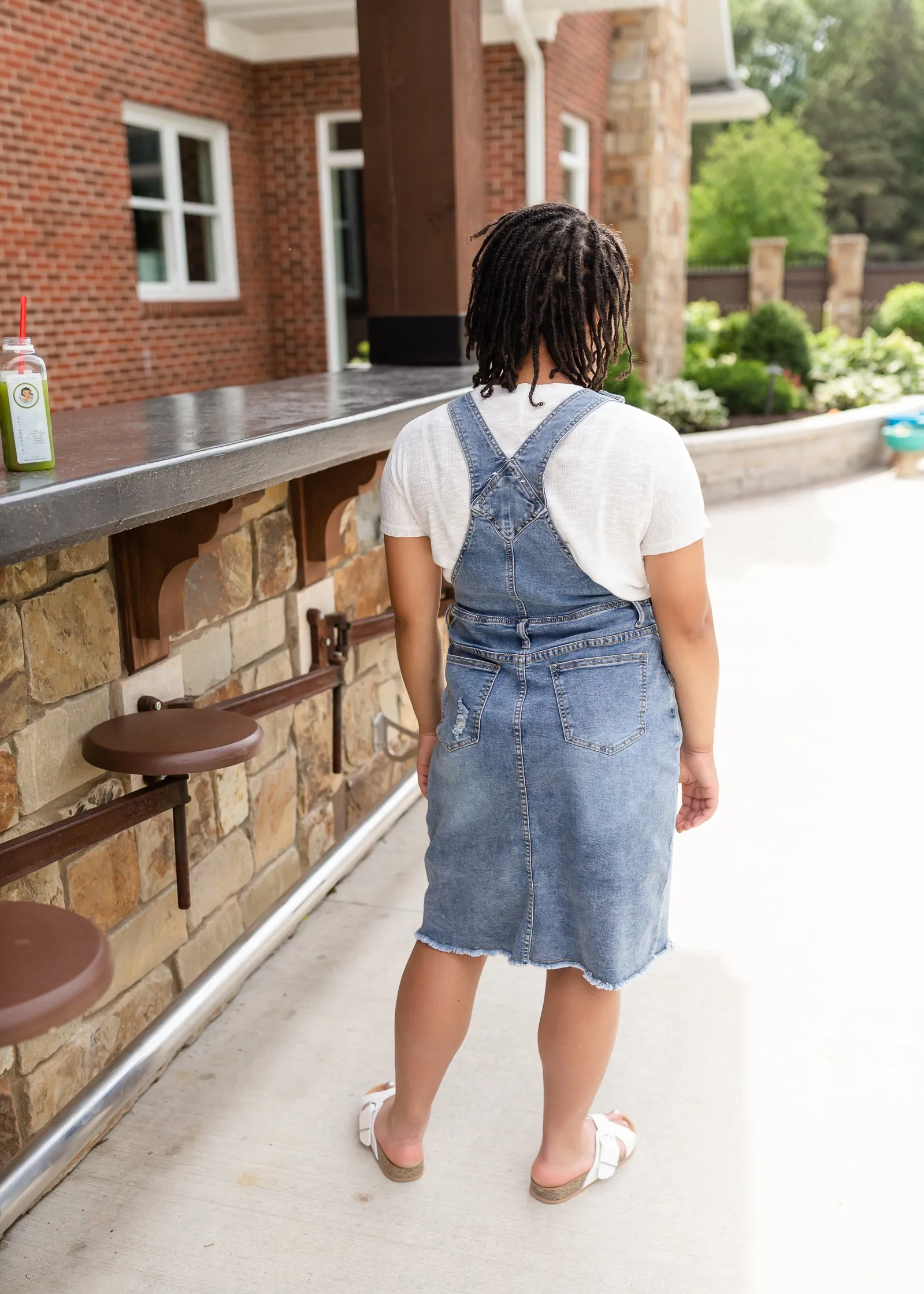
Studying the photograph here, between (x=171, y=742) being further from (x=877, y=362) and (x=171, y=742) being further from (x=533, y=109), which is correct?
(x=877, y=362)

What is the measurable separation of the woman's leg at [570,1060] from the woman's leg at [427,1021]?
0.46 feet

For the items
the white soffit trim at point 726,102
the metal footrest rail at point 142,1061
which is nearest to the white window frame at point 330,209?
the white soffit trim at point 726,102

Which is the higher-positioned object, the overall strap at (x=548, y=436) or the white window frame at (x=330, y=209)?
the white window frame at (x=330, y=209)

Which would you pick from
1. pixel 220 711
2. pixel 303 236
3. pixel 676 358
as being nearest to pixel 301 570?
pixel 220 711

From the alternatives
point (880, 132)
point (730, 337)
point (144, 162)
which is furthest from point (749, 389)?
point (880, 132)

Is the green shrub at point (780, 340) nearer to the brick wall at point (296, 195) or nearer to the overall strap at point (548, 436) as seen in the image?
the brick wall at point (296, 195)

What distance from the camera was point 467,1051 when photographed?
263cm

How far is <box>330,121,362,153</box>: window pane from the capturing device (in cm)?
1080

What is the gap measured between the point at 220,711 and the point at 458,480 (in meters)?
0.79

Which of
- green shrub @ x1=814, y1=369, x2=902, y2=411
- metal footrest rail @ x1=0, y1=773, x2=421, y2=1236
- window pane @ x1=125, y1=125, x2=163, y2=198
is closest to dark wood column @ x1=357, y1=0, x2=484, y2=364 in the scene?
metal footrest rail @ x1=0, y1=773, x2=421, y2=1236

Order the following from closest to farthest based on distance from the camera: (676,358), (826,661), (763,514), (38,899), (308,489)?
(38,899) < (308,489) < (826,661) < (763,514) < (676,358)

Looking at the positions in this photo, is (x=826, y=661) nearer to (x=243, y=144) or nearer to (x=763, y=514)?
(x=763, y=514)

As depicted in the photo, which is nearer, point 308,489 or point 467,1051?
point 467,1051

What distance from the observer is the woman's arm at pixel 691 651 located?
178 cm
